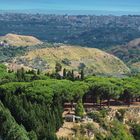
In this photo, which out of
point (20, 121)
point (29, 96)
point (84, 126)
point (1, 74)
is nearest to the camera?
point (20, 121)

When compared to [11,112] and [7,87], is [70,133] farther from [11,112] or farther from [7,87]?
[7,87]

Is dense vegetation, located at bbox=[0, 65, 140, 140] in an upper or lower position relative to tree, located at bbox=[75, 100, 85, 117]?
upper

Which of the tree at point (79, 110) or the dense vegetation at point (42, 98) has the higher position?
the dense vegetation at point (42, 98)

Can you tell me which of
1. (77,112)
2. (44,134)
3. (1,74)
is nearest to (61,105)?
(77,112)

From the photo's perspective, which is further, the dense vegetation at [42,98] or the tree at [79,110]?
the tree at [79,110]

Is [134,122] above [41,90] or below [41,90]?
below

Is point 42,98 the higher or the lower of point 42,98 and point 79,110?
the higher

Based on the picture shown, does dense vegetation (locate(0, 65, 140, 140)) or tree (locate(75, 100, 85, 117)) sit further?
tree (locate(75, 100, 85, 117))

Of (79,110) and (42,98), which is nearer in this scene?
(79,110)
